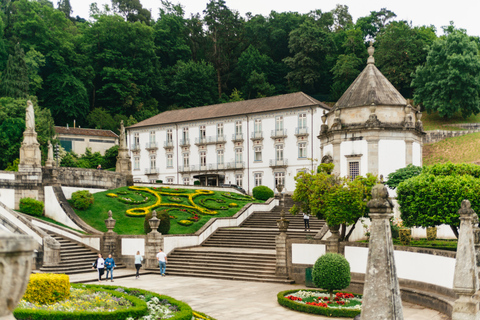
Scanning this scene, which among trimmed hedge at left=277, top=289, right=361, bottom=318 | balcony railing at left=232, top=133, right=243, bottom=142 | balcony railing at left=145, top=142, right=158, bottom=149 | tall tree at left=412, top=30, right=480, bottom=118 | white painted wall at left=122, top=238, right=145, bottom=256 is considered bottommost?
trimmed hedge at left=277, top=289, right=361, bottom=318

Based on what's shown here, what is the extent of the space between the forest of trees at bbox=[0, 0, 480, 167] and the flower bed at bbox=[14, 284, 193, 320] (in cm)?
5285

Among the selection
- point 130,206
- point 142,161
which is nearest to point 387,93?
point 130,206

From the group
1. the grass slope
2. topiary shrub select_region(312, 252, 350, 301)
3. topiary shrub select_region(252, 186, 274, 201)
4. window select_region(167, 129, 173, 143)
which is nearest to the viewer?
topiary shrub select_region(312, 252, 350, 301)

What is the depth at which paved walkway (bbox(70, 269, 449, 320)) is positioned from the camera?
16.9 m

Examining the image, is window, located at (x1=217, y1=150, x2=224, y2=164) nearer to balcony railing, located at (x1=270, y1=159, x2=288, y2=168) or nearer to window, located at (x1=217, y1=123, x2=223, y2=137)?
window, located at (x1=217, y1=123, x2=223, y2=137)

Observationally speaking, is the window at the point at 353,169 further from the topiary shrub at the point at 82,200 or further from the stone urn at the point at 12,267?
the stone urn at the point at 12,267

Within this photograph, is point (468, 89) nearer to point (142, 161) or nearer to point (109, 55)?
point (142, 161)

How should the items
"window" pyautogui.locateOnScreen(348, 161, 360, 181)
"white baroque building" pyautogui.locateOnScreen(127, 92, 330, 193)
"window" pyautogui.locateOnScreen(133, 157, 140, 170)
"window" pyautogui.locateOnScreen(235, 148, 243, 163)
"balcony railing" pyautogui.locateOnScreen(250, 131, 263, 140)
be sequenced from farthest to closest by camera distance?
"window" pyautogui.locateOnScreen(133, 157, 140, 170) < "window" pyautogui.locateOnScreen(235, 148, 243, 163) < "balcony railing" pyautogui.locateOnScreen(250, 131, 263, 140) < "white baroque building" pyautogui.locateOnScreen(127, 92, 330, 193) < "window" pyautogui.locateOnScreen(348, 161, 360, 181)

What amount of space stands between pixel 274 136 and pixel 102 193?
24.3 m

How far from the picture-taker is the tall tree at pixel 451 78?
62719 mm

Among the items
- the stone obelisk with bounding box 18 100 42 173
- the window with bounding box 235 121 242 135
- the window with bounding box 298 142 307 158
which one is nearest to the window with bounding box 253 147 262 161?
the window with bounding box 235 121 242 135

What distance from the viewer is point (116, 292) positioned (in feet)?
54.3

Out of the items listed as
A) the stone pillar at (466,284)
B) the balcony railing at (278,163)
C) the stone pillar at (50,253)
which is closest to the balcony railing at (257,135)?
the balcony railing at (278,163)

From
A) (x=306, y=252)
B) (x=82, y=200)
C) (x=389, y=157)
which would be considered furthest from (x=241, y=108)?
(x=306, y=252)
